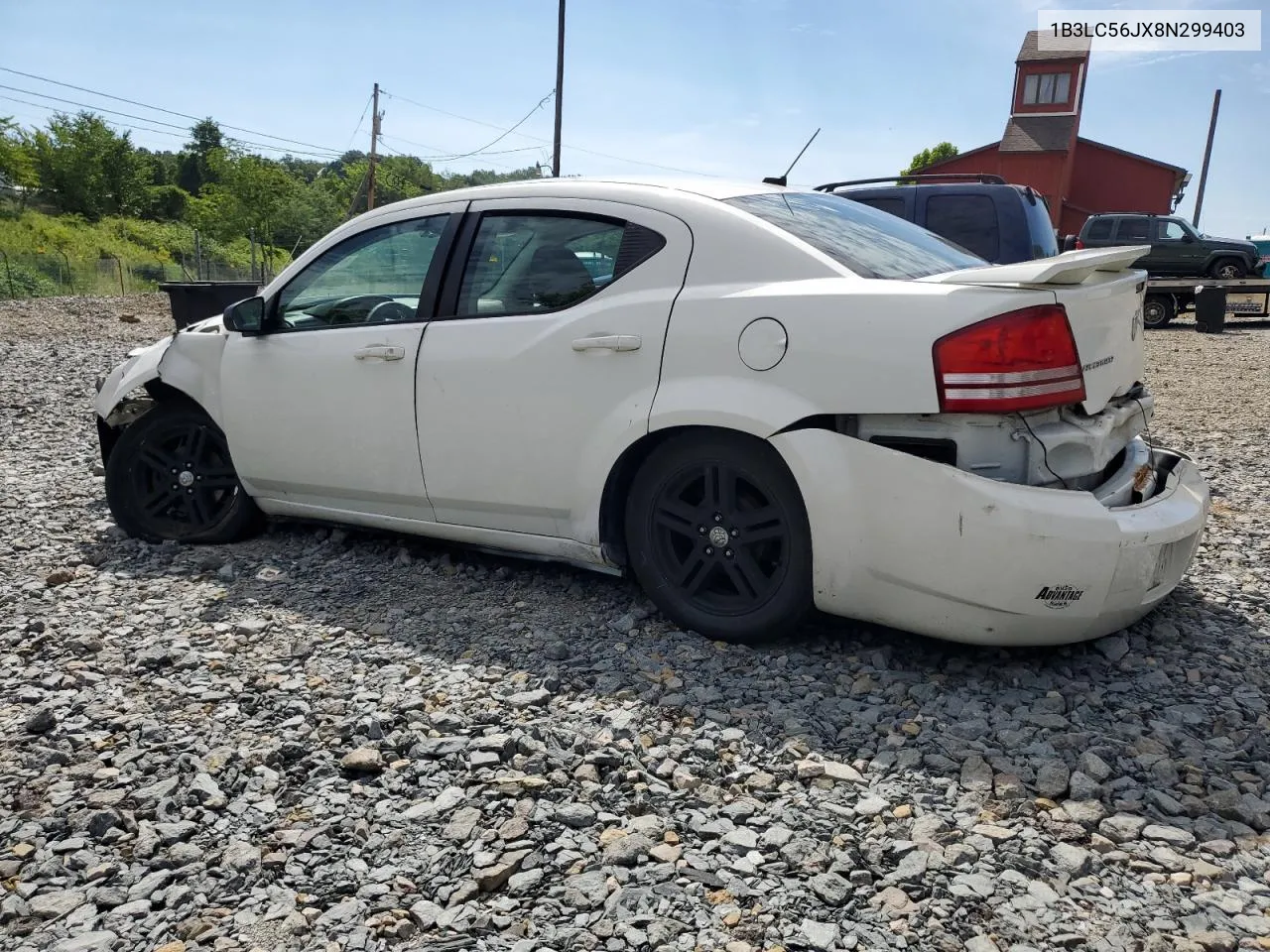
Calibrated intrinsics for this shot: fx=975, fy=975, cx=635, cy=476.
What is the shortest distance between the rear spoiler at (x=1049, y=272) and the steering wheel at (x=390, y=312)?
213 centimetres

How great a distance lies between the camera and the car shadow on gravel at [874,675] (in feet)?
8.87

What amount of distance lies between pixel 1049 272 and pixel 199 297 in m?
9.10

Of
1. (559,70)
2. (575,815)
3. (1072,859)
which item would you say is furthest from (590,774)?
(559,70)

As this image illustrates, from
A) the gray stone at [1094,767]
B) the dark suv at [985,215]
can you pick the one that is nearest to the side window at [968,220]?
the dark suv at [985,215]

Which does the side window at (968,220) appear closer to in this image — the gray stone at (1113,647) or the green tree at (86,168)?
the gray stone at (1113,647)

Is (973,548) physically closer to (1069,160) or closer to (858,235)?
(858,235)

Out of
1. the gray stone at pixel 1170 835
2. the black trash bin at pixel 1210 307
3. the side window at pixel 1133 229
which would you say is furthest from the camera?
the side window at pixel 1133 229

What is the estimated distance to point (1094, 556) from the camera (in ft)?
9.56

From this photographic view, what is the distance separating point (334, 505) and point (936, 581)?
2757 mm

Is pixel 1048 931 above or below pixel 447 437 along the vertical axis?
below

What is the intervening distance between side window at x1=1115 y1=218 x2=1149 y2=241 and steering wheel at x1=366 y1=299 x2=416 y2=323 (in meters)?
21.4

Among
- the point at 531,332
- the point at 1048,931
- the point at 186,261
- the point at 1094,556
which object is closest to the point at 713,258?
the point at 531,332

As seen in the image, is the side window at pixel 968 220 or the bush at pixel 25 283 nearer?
the side window at pixel 968 220

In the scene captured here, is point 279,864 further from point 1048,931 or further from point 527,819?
point 1048,931
